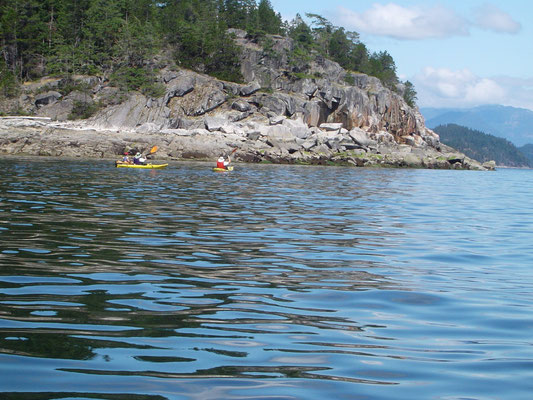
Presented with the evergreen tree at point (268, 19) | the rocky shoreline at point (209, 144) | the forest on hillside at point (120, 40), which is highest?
the evergreen tree at point (268, 19)

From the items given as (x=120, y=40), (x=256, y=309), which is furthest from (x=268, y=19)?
(x=256, y=309)

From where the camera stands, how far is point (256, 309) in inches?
235

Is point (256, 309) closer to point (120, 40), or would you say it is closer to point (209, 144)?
point (209, 144)

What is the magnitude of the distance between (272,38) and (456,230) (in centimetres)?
8452

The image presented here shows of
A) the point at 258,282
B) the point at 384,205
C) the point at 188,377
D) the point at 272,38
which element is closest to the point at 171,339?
the point at 188,377

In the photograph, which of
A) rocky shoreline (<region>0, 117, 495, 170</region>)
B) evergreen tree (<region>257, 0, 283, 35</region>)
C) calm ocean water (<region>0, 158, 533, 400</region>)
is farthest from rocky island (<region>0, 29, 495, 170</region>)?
calm ocean water (<region>0, 158, 533, 400</region>)

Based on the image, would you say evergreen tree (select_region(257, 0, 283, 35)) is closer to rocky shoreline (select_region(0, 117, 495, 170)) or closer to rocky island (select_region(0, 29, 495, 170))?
rocky island (select_region(0, 29, 495, 170))

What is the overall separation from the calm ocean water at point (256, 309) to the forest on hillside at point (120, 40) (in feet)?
211

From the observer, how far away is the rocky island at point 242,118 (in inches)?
2074

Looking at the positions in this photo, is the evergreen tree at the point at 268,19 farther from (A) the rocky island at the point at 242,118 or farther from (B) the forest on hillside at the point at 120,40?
(A) the rocky island at the point at 242,118

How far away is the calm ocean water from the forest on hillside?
211 ft

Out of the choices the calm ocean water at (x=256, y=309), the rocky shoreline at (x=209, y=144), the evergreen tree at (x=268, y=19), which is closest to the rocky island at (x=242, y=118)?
the rocky shoreline at (x=209, y=144)

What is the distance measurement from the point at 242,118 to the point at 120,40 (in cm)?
2204

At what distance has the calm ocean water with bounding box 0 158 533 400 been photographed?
3980mm
